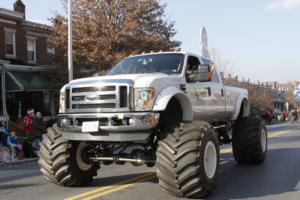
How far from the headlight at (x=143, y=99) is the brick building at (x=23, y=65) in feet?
59.8

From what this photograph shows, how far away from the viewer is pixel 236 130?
1203 centimetres

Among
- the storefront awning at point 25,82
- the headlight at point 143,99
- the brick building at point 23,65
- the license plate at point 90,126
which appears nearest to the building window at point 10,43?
the brick building at point 23,65

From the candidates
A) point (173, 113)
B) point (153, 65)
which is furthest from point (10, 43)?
point (173, 113)

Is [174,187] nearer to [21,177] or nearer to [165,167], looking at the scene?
[165,167]

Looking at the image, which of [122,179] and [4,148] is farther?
[4,148]

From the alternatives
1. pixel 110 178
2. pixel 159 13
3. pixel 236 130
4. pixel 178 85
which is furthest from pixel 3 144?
pixel 159 13

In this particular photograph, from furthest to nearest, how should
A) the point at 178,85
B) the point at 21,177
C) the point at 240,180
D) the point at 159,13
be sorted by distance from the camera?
the point at 159,13 < the point at 21,177 < the point at 240,180 < the point at 178,85

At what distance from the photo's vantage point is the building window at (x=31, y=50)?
102 ft

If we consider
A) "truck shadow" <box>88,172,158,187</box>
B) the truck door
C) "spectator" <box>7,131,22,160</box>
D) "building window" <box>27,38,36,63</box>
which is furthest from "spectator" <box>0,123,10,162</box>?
"building window" <box>27,38,36,63</box>

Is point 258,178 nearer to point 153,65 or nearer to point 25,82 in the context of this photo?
point 153,65

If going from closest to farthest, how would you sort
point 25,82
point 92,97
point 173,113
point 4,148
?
point 92,97
point 173,113
point 4,148
point 25,82

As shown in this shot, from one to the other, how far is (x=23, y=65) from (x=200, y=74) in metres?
20.5

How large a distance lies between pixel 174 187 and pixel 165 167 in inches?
13.4

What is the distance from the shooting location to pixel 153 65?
9.59 meters
